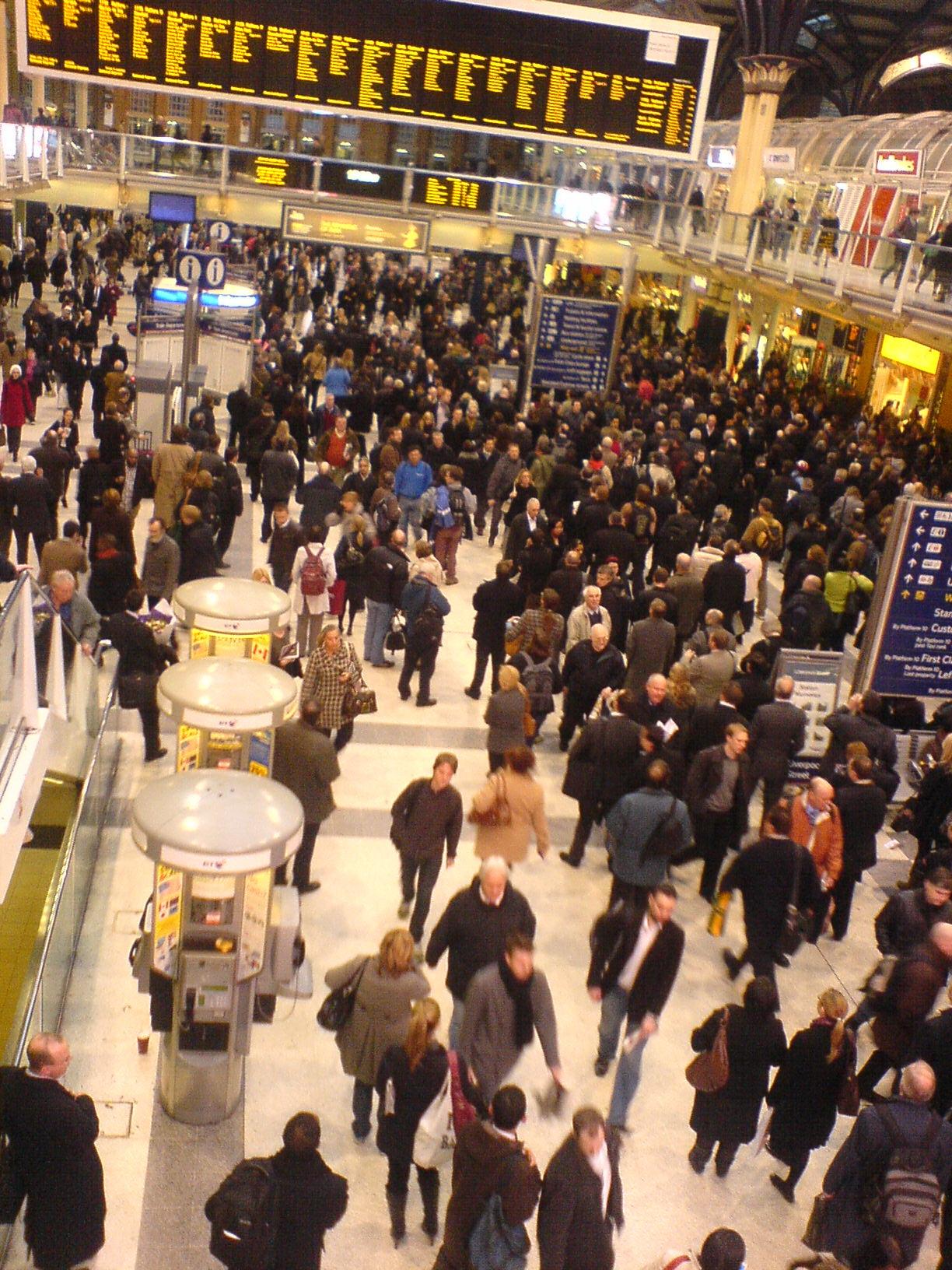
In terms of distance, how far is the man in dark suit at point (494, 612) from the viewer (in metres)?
11.4

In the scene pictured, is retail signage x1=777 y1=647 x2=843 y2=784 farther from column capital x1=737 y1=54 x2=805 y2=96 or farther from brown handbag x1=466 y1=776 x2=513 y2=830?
column capital x1=737 y1=54 x2=805 y2=96

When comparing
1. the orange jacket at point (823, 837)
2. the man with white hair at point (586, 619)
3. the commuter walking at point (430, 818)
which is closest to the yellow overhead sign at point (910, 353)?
the man with white hair at point (586, 619)

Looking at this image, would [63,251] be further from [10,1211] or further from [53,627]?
[10,1211]

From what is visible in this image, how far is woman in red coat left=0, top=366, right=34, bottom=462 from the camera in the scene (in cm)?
1703

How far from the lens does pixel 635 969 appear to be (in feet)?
21.5

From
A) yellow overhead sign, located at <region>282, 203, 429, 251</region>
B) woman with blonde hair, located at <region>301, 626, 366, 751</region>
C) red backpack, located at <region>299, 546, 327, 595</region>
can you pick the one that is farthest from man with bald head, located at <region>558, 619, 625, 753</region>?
yellow overhead sign, located at <region>282, 203, 429, 251</region>

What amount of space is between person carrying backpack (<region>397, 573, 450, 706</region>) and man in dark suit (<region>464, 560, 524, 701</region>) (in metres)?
0.36

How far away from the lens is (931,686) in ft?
36.2

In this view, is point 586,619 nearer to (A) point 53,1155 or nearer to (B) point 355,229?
(A) point 53,1155

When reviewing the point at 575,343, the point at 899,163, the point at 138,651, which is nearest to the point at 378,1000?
the point at 138,651

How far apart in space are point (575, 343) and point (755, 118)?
14.4 metres

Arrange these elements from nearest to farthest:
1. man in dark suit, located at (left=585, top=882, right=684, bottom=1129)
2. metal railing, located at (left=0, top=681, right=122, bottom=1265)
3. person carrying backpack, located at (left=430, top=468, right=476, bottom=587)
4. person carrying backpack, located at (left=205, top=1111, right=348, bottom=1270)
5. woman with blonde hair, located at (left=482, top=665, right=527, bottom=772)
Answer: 1. person carrying backpack, located at (left=205, top=1111, right=348, bottom=1270)
2. metal railing, located at (left=0, top=681, right=122, bottom=1265)
3. man in dark suit, located at (left=585, top=882, right=684, bottom=1129)
4. woman with blonde hair, located at (left=482, top=665, right=527, bottom=772)
5. person carrying backpack, located at (left=430, top=468, right=476, bottom=587)

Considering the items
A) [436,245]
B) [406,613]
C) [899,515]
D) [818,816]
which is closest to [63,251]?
[436,245]

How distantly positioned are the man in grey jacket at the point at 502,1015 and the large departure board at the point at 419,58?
12.5m
